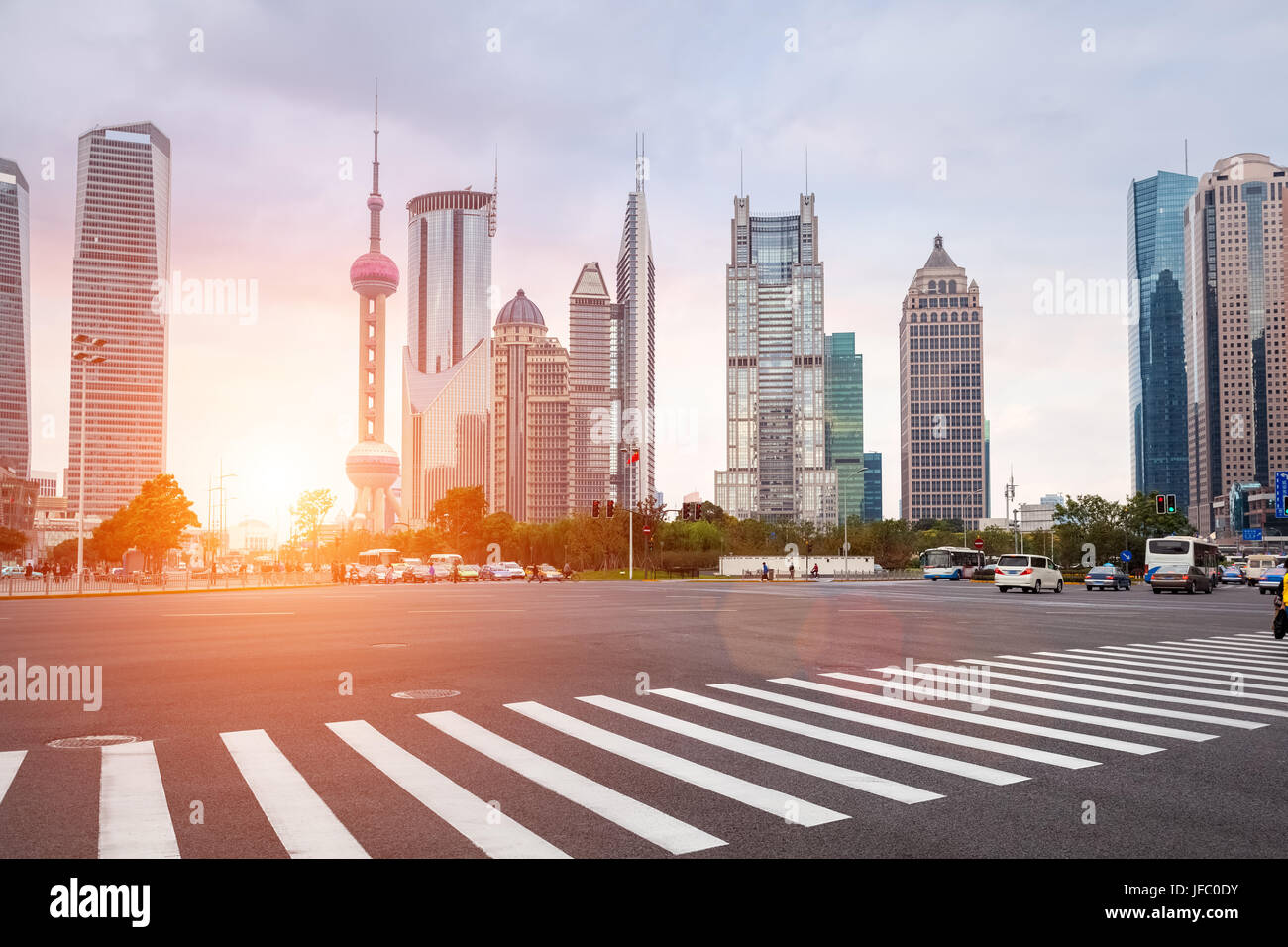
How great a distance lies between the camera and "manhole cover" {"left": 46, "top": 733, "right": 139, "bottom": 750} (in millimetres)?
8085

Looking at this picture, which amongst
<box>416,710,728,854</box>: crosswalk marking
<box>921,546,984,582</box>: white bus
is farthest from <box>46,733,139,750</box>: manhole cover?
<box>921,546,984,582</box>: white bus

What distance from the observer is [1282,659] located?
1484cm

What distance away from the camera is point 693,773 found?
7.03 meters

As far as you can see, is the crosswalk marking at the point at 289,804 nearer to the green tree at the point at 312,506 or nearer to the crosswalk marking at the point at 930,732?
the crosswalk marking at the point at 930,732

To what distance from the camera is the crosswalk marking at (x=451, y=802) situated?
5.16 metres

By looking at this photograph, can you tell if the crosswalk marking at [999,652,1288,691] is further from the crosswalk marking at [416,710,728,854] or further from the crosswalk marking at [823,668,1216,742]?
the crosswalk marking at [416,710,728,854]

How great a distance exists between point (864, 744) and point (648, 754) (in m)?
2.00

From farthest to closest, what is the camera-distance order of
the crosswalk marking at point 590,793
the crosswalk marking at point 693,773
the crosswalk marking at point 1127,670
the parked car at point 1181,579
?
the parked car at point 1181,579
the crosswalk marking at point 1127,670
the crosswalk marking at point 693,773
the crosswalk marking at point 590,793

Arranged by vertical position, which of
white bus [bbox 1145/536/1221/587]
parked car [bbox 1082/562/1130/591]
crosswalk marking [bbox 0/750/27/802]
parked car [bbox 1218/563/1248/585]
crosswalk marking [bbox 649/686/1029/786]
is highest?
crosswalk marking [bbox 0/750/27/802]

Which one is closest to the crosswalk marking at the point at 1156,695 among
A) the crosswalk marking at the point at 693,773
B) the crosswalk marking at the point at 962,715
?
the crosswalk marking at the point at 962,715

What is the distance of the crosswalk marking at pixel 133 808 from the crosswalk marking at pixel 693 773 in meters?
3.42

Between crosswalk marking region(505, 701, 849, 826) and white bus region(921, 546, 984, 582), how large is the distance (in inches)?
2709
